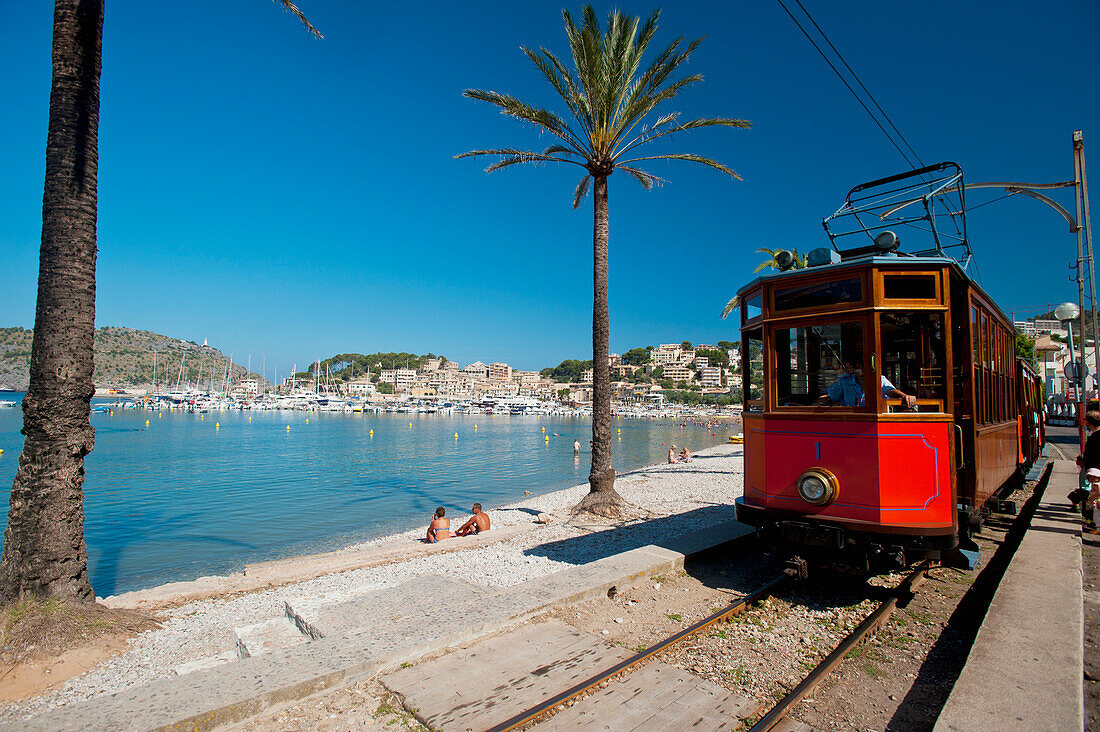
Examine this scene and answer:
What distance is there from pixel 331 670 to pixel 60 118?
5759 mm

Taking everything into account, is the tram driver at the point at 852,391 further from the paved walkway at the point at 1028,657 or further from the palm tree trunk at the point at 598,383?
the palm tree trunk at the point at 598,383

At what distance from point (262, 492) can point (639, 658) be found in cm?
2346

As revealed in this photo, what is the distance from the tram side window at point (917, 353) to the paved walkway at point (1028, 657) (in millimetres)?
1987

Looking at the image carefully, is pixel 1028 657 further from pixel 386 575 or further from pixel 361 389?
pixel 361 389

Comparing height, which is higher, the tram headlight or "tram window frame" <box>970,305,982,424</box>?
"tram window frame" <box>970,305,982,424</box>

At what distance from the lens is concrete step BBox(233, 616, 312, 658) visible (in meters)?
A: 5.00

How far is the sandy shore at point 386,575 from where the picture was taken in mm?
4949

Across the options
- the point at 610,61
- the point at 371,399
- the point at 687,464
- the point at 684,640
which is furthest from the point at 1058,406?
the point at 371,399

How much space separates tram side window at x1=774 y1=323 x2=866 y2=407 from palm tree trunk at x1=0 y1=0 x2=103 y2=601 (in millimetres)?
7033

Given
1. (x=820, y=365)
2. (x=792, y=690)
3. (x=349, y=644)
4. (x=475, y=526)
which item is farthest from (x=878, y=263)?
(x=475, y=526)

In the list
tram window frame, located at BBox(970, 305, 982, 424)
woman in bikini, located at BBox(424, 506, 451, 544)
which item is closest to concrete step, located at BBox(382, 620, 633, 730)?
tram window frame, located at BBox(970, 305, 982, 424)

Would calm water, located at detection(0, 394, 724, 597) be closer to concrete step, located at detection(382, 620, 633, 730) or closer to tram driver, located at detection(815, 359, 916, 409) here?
concrete step, located at detection(382, 620, 633, 730)

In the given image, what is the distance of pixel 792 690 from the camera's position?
4152 mm

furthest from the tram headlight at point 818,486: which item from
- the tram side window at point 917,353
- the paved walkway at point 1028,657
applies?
the paved walkway at point 1028,657
